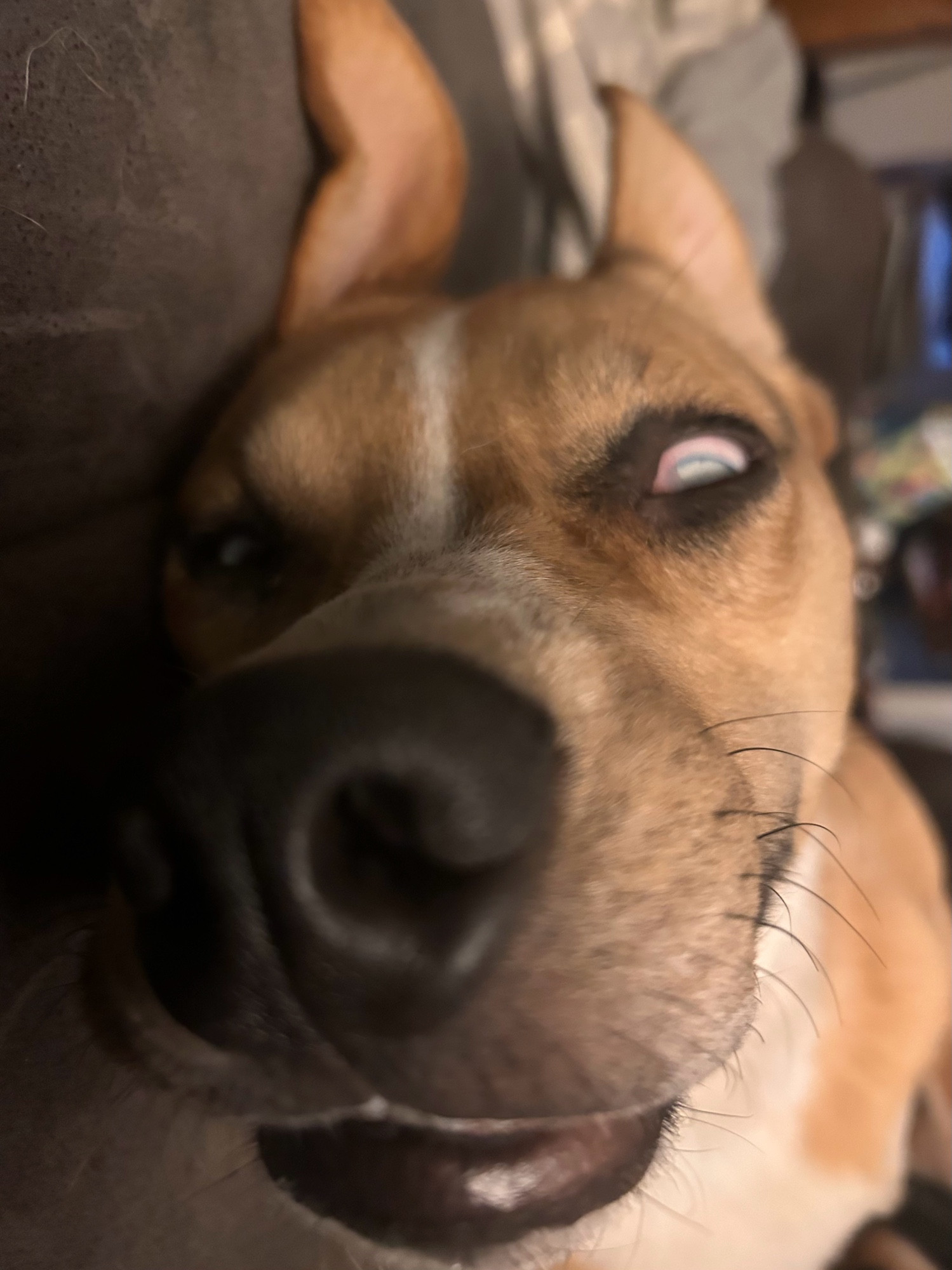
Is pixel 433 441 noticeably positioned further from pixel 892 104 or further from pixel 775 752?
pixel 892 104

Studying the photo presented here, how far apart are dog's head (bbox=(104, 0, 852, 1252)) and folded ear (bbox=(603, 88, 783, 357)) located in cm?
31

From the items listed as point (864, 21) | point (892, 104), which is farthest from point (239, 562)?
point (864, 21)

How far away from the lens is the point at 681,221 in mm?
1838

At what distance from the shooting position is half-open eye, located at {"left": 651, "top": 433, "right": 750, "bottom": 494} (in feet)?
4.23

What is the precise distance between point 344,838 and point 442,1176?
371mm

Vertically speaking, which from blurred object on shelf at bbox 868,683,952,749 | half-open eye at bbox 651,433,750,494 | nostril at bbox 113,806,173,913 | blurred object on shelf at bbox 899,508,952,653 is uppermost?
nostril at bbox 113,806,173,913

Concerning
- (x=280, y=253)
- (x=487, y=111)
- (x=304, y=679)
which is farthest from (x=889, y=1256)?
(x=487, y=111)

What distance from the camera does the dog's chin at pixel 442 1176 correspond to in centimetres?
81

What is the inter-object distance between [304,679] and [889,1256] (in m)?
1.70

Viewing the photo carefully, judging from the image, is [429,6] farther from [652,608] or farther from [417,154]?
[652,608]

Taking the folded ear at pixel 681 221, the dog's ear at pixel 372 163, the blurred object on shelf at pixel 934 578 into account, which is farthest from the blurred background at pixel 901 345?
the dog's ear at pixel 372 163

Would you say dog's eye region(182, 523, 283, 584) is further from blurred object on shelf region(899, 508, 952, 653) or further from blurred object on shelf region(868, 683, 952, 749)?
blurred object on shelf region(899, 508, 952, 653)

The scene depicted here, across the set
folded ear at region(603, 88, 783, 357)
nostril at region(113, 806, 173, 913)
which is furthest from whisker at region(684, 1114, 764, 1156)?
folded ear at region(603, 88, 783, 357)

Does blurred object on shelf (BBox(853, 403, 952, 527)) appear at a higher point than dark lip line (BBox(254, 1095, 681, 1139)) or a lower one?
lower
